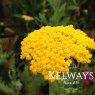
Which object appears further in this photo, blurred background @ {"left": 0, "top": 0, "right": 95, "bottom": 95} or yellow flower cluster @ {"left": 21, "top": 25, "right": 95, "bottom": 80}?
blurred background @ {"left": 0, "top": 0, "right": 95, "bottom": 95}

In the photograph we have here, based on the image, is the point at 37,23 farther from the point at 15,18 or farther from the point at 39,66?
the point at 39,66

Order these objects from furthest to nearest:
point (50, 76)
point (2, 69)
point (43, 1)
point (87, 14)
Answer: point (87, 14), point (43, 1), point (2, 69), point (50, 76)

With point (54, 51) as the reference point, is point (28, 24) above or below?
above

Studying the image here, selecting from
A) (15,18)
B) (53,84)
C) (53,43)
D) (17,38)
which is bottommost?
(53,84)

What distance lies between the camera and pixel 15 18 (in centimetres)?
231

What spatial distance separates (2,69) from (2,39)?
0.53 meters

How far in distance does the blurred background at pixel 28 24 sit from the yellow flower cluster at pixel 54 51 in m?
0.29

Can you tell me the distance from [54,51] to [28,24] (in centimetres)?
117

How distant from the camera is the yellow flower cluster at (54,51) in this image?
3.39 ft

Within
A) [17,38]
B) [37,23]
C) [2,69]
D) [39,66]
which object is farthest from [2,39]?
[39,66]

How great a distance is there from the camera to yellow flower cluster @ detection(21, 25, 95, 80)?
103cm

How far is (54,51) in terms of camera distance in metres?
1.05

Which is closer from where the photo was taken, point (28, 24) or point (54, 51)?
point (54, 51)

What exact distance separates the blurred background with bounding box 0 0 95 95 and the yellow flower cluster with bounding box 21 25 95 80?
286 millimetres
